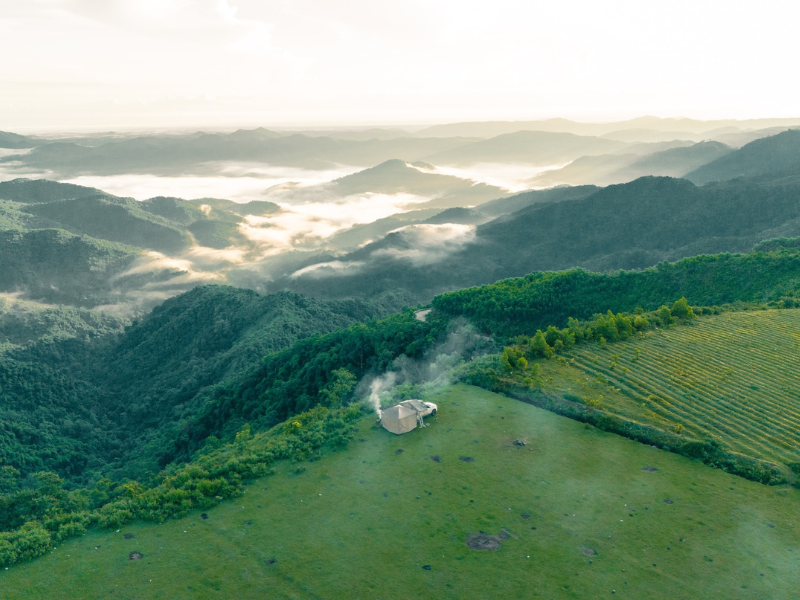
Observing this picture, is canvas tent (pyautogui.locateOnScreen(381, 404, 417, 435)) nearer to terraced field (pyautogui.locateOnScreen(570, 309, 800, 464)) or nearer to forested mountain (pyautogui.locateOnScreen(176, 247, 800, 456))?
terraced field (pyautogui.locateOnScreen(570, 309, 800, 464))

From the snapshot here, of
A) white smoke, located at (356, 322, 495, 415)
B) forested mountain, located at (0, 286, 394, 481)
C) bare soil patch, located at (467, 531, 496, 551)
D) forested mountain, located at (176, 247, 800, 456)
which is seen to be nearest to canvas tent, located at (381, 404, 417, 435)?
white smoke, located at (356, 322, 495, 415)

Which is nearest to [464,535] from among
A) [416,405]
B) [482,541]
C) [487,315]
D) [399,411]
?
[482,541]

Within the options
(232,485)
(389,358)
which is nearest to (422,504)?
(232,485)

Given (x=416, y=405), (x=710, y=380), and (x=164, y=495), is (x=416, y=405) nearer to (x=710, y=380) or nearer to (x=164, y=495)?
(x=164, y=495)

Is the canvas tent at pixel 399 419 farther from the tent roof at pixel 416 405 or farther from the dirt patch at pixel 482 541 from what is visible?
the dirt patch at pixel 482 541

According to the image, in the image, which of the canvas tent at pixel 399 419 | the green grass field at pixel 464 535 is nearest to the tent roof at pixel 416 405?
the canvas tent at pixel 399 419

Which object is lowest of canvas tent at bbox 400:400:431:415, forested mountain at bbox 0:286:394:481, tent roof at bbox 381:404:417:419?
forested mountain at bbox 0:286:394:481

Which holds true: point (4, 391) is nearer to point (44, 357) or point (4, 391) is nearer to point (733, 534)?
point (44, 357)
